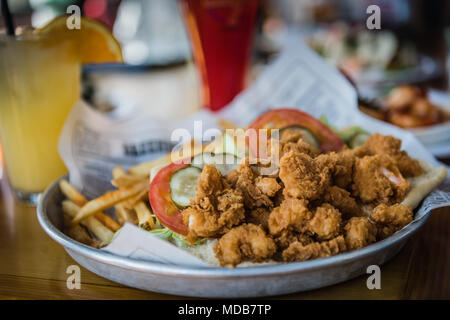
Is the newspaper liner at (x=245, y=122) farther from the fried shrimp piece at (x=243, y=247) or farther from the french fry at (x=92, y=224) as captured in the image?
Answer: the fried shrimp piece at (x=243, y=247)

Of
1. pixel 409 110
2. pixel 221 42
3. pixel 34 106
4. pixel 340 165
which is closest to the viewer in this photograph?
pixel 340 165

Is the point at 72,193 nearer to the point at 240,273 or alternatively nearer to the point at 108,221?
the point at 108,221

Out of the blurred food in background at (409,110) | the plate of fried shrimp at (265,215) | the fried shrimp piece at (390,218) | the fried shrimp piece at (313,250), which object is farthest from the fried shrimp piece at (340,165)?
the blurred food in background at (409,110)

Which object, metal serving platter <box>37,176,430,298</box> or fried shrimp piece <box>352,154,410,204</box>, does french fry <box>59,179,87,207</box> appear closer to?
metal serving platter <box>37,176,430,298</box>

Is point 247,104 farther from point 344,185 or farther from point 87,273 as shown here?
point 87,273

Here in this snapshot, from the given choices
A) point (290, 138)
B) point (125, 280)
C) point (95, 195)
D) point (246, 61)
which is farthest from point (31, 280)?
point (246, 61)

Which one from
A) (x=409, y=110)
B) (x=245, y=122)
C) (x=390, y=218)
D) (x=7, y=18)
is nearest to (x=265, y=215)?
(x=390, y=218)
